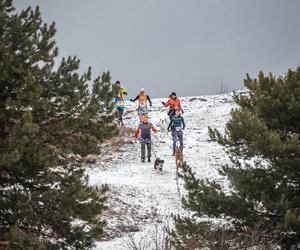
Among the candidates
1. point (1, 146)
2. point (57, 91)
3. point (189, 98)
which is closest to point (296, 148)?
point (57, 91)

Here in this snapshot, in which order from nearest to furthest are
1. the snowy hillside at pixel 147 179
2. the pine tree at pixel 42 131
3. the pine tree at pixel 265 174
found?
1. the pine tree at pixel 42 131
2. the pine tree at pixel 265 174
3. the snowy hillside at pixel 147 179

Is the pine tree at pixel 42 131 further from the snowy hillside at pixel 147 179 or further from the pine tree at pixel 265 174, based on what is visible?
Answer: the pine tree at pixel 265 174

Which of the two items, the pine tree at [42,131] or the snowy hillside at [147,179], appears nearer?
the pine tree at [42,131]

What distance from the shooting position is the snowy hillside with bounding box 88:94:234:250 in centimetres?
1191

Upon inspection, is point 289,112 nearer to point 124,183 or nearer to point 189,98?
point 124,183

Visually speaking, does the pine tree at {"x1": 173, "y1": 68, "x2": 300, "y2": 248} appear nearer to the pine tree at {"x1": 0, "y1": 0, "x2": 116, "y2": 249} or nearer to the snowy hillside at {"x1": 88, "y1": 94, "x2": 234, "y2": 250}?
the snowy hillside at {"x1": 88, "y1": 94, "x2": 234, "y2": 250}

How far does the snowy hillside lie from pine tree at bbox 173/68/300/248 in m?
1.07

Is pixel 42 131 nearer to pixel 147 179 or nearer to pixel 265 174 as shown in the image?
pixel 265 174

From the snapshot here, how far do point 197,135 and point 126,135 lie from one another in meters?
4.37

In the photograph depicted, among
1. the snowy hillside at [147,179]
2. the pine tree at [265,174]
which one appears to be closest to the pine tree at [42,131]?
the snowy hillside at [147,179]

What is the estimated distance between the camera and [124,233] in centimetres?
1141

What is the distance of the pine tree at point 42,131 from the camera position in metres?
6.74

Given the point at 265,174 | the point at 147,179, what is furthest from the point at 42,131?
the point at 147,179

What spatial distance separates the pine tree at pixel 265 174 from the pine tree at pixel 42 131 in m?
2.18
